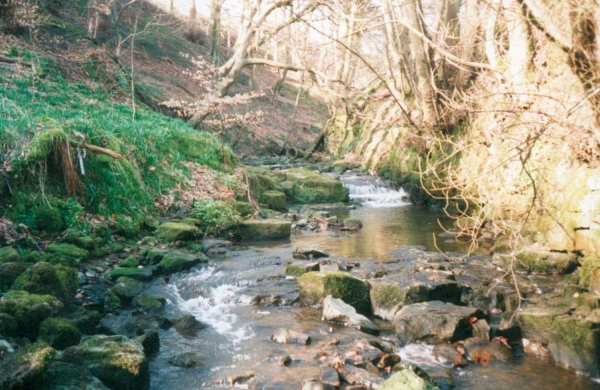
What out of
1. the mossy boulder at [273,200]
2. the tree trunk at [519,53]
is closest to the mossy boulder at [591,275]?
the tree trunk at [519,53]

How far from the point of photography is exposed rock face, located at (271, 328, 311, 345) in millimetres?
4844

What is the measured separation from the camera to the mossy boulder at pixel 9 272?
498 centimetres

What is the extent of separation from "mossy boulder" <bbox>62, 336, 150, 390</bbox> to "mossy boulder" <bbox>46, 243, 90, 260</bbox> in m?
2.69

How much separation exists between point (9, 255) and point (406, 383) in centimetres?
461

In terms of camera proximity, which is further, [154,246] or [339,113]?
[339,113]

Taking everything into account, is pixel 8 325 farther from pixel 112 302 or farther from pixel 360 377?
pixel 360 377

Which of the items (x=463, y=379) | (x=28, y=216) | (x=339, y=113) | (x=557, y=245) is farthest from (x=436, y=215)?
(x=339, y=113)

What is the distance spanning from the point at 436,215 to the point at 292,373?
27.7 feet

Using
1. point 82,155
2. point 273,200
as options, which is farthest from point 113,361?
point 273,200

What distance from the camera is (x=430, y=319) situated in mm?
4914

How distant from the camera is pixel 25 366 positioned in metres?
3.12

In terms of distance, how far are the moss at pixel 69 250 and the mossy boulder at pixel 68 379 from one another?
319 centimetres

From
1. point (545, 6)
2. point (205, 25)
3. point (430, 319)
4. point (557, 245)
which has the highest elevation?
point (205, 25)

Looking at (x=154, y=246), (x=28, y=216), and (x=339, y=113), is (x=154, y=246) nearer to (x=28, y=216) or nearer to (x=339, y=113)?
(x=28, y=216)
